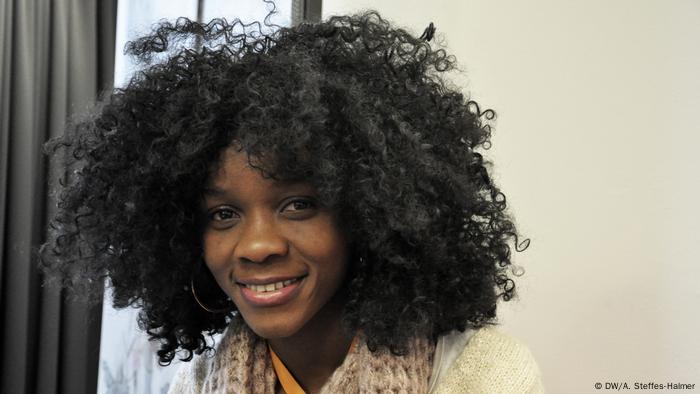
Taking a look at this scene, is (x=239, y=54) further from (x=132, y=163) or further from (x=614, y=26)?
(x=614, y=26)

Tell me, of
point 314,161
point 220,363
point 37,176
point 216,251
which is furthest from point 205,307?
point 37,176

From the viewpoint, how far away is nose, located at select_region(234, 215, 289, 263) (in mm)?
1196

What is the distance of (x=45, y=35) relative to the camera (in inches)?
84.3

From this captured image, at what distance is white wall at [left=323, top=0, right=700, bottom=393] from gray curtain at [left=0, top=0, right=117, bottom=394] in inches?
44.3

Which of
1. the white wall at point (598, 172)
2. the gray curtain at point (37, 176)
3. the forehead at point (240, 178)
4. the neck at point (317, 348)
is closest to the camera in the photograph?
the forehead at point (240, 178)

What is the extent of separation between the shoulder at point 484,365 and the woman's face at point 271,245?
0.25 metres

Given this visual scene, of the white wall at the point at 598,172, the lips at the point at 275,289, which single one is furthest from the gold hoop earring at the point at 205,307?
the white wall at the point at 598,172

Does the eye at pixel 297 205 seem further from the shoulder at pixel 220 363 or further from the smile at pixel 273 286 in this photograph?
the shoulder at pixel 220 363

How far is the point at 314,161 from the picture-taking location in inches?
46.6

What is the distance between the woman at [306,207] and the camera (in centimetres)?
120

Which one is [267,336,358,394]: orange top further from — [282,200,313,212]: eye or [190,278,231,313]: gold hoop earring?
[282,200,313,212]: eye

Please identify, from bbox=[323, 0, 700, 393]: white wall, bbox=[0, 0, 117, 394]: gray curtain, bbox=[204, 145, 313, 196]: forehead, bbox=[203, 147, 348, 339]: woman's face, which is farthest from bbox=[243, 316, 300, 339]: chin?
bbox=[0, 0, 117, 394]: gray curtain

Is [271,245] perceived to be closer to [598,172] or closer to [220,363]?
[220,363]

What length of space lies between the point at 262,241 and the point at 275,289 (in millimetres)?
91
